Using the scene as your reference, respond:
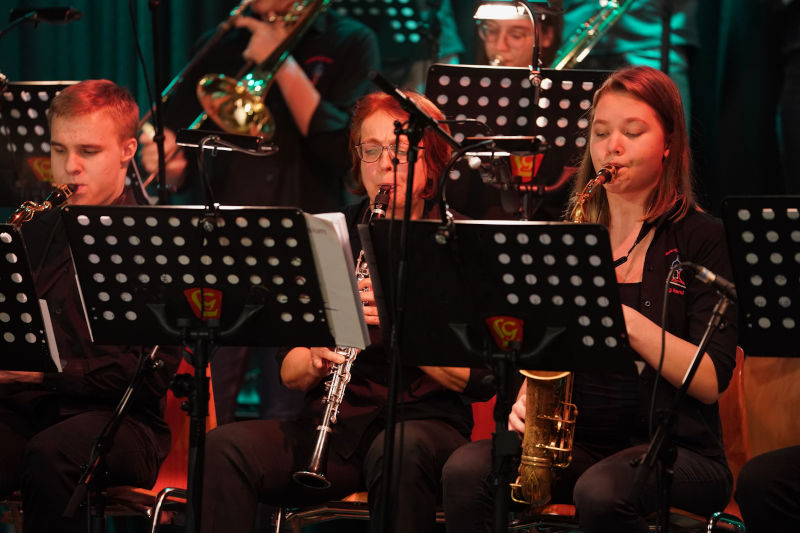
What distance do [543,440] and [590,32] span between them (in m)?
1.89

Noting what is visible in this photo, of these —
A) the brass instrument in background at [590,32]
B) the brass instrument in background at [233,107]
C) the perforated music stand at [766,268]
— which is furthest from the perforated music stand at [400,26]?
the perforated music stand at [766,268]

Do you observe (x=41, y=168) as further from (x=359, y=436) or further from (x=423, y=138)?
(x=359, y=436)

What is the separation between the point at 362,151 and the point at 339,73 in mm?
1284

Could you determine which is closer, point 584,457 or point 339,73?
→ point 584,457

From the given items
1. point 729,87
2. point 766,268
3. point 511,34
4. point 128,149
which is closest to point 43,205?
point 128,149

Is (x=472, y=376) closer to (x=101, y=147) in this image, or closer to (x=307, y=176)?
(x=101, y=147)

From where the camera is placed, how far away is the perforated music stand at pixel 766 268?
6.84 feet

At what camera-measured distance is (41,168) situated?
3732 mm

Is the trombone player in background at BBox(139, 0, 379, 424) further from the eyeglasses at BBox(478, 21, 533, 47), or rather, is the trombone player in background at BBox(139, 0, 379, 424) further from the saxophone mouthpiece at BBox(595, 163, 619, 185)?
the saxophone mouthpiece at BBox(595, 163, 619, 185)

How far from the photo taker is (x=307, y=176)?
4.29m

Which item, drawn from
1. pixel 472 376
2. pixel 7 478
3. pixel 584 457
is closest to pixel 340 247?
pixel 472 376

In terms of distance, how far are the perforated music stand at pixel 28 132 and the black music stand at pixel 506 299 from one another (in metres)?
1.87

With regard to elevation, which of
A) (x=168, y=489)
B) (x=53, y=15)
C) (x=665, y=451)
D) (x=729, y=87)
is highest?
(x=53, y=15)

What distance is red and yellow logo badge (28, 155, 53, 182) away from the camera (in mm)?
3723
